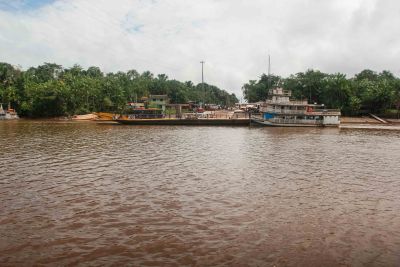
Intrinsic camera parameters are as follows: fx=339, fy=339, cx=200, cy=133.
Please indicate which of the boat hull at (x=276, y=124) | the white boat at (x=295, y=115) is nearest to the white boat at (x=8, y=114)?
the boat hull at (x=276, y=124)

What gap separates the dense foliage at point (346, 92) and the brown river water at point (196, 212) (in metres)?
79.5

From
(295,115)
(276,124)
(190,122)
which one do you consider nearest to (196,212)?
(276,124)

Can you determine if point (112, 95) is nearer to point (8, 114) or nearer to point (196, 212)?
point (8, 114)

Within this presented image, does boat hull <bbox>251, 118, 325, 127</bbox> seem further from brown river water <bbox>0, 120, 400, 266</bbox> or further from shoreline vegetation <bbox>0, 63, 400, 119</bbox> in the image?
brown river water <bbox>0, 120, 400, 266</bbox>

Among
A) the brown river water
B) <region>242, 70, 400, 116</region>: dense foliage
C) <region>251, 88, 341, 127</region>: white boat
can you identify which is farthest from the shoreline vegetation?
the brown river water

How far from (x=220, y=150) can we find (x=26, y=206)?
2356 centimetres

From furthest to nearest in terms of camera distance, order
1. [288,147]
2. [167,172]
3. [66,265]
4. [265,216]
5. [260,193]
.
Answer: [288,147]
[167,172]
[260,193]
[265,216]
[66,265]

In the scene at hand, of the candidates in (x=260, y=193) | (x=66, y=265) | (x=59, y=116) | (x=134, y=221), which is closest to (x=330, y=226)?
(x=260, y=193)

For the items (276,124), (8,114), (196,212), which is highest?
(8,114)

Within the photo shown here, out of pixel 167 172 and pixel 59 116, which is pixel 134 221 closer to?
pixel 167 172

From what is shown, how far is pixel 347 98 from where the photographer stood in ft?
351

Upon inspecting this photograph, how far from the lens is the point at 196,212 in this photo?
15641mm

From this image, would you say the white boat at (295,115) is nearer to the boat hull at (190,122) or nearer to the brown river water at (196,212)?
the boat hull at (190,122)

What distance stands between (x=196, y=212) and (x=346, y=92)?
103045mm
